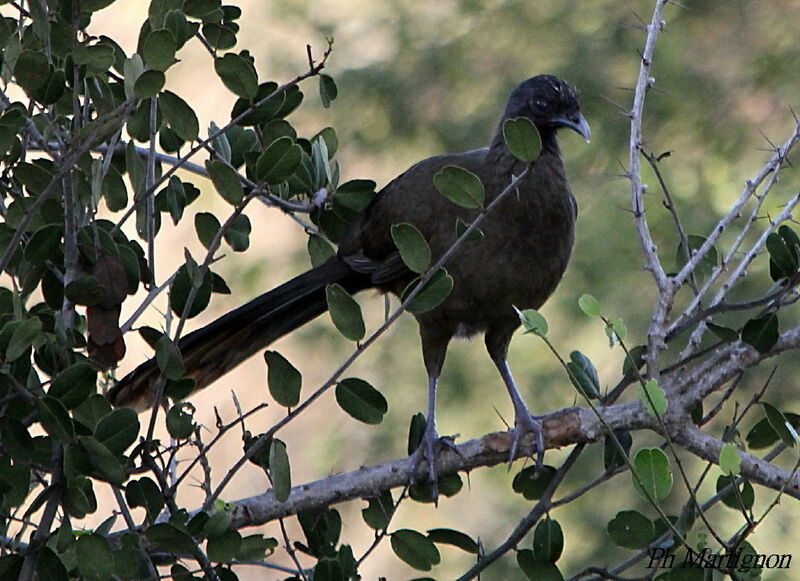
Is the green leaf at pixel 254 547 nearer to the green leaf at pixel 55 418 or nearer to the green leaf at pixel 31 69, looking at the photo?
the green leaf at pixel 55 418

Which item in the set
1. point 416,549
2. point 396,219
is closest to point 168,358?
point 416,549

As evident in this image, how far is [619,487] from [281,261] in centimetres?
272

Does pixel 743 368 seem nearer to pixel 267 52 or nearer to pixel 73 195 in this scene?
pixel 73 195

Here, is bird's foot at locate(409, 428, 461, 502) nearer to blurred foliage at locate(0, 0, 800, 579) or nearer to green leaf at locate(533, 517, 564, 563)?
green leaf at locate(533, 517, 564, 563)

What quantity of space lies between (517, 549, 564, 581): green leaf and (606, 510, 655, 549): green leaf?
178mm

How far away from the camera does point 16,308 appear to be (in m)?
1.93

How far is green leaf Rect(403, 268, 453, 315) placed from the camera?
2039 millimetres

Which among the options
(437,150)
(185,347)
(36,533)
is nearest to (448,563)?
(437,150)

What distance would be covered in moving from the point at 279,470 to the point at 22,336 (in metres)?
0.52

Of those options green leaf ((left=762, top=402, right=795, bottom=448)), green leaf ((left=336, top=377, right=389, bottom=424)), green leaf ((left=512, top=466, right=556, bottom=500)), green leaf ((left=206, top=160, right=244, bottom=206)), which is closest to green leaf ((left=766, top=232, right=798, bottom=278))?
green leaf ((left=762, top=402, right=795, bottom=448))

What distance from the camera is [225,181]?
82.0 inches

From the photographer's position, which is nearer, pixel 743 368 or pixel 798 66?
pixel 743 368

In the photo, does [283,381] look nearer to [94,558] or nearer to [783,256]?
[94,558]

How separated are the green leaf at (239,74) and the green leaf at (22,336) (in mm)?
678
